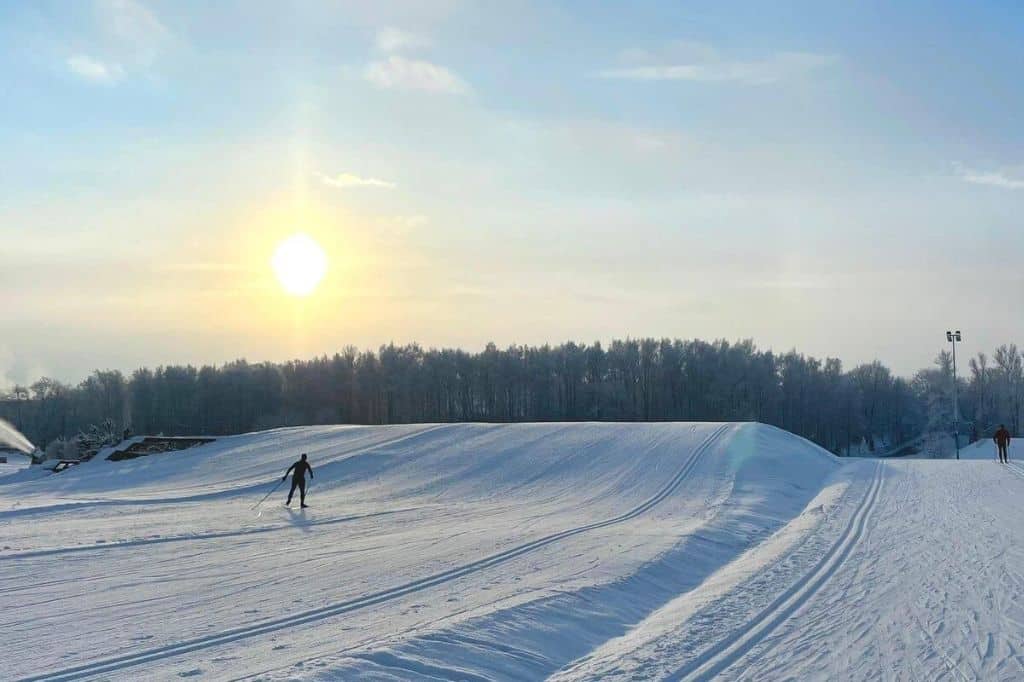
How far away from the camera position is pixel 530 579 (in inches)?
583

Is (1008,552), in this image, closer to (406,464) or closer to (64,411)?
(406,464)

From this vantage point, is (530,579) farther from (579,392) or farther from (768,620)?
(579,392)

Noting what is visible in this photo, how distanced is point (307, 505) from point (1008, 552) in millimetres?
18845

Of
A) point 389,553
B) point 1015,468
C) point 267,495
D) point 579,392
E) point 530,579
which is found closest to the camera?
point 530,579

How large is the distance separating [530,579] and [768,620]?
13.2 ft

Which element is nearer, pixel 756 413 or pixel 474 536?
pixel 474 536

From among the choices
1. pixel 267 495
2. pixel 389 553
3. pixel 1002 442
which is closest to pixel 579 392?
pixel 1002 442

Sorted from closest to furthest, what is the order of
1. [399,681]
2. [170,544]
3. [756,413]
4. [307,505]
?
1. [399,681]
2. [170,544]
3. [307,505]
4. [756,413]

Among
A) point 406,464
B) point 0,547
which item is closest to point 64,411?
point 406,464

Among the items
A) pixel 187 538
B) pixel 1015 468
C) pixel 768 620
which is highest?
pixel 187 538

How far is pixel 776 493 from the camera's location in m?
29.0

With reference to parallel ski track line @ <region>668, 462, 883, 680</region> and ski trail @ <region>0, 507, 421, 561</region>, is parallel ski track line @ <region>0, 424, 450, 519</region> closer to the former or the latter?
ski trail @ <region>0, 507, 421, 561</region>

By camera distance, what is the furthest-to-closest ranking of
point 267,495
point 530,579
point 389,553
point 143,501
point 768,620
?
point 267,495, point 143,501, point 389,553, point 530,579, point 768,620

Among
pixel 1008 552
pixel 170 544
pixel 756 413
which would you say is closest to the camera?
pixel 1008 552
